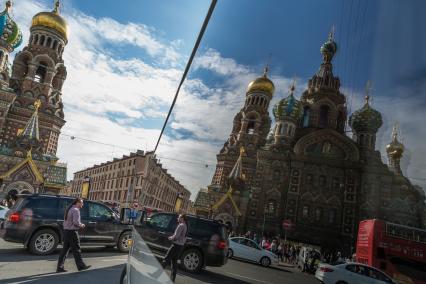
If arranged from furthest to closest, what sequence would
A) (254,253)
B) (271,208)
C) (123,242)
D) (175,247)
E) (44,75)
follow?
(44,75) → (123,242) → (254,253) → (271,208) → (175,247)

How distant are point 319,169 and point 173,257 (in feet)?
5.10

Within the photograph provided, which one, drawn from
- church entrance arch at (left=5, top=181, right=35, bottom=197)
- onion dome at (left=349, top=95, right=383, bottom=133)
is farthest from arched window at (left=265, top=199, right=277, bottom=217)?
church entrance arch at (left=5, top=181, right=35, bottom=197)

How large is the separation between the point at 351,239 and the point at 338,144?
38.5 inches

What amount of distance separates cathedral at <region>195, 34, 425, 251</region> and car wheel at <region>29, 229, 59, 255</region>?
8636 millimetres

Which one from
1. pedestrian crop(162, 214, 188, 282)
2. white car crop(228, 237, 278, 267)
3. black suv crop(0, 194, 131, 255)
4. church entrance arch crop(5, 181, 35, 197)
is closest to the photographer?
pedestrian crop(162, 214, 188, 282)

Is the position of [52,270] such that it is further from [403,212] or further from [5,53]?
[5,53]

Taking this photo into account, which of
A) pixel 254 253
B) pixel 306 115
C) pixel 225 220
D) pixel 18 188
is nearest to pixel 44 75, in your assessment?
pixel 18 188

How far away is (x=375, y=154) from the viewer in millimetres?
2311

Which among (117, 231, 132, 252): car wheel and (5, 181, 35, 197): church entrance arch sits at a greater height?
(5, 181, 35, 197): church entrance arch

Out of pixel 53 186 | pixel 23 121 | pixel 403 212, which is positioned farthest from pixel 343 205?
pixel 23 121

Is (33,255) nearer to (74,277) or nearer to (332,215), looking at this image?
(74,277)

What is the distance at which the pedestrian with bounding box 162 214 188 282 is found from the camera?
2.46 meters

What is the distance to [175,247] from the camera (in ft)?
9.30

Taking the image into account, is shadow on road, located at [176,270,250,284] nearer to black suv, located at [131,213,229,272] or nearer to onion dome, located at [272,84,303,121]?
black suv, located at [131,213,229,272]
